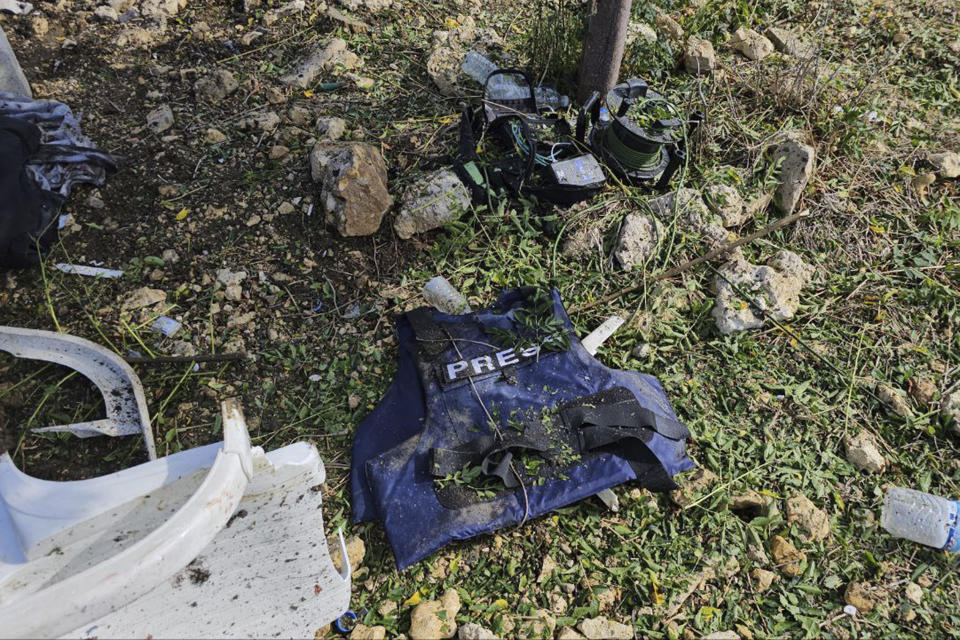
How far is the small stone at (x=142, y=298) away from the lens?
254 centimetres

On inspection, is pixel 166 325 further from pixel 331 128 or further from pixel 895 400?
pixel 895 400

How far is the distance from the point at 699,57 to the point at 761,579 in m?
→ 2.87

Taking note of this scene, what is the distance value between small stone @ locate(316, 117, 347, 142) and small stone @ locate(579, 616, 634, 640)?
8.26 feet

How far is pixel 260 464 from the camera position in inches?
53.8

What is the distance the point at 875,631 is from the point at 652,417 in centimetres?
104

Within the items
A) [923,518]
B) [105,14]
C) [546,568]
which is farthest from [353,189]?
[923,518]

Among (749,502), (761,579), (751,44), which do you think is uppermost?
(751,44)

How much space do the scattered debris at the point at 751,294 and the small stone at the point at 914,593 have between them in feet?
3.75

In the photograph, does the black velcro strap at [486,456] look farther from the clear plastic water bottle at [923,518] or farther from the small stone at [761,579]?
the clear plastic water bottle at [923,518]

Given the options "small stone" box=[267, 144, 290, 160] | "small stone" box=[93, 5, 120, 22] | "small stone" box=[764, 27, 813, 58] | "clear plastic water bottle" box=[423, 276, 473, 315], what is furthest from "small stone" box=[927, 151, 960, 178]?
"small stone" box=[93, 5, 120, 22]

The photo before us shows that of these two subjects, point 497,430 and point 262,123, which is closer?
point 497,430

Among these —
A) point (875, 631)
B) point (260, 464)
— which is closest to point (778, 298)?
point (875, 631)

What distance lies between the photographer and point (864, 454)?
92.0 inches

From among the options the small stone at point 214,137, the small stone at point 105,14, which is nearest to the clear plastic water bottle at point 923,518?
the small stone at point 214,137
